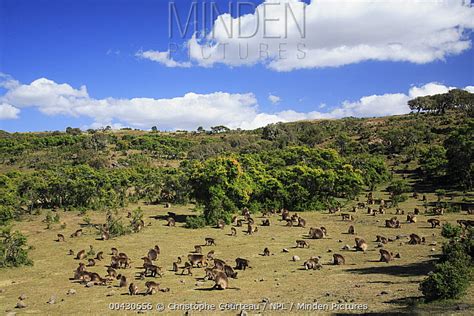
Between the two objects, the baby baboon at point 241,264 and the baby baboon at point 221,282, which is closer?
the baby baboon at point 221,282

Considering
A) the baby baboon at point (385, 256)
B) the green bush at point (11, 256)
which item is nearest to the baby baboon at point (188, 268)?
the baby baboon at point (385, 256)

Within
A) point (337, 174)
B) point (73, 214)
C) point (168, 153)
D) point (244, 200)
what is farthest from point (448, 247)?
point (168, 153)

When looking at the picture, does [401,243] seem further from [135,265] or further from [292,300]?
[135,265]

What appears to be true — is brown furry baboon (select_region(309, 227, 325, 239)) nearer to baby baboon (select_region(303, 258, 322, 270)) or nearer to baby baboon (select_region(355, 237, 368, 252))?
baby baboon (select_region(355, 237, 368, 252))

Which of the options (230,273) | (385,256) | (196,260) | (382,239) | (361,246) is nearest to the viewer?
(230,273)

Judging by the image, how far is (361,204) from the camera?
50.1 metres

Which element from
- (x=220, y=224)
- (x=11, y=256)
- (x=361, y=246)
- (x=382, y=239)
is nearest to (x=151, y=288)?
(x=11, y=256)

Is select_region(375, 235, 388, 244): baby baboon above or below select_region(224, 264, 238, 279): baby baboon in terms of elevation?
above

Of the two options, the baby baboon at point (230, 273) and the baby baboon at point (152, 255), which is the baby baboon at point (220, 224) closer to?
the baby baboon at point (152, 255)

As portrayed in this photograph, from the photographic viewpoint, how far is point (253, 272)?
74.5 feet

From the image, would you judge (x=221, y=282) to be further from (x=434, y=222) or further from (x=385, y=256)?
(x=434, y=222)

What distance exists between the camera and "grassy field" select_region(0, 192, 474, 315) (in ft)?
55.4

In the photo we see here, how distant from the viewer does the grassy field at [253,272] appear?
16891mm

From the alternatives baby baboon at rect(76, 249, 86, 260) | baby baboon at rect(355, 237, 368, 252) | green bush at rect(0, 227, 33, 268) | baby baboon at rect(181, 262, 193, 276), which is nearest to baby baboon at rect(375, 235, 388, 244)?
baby baboon at rect(355, 237, 368, 252)
